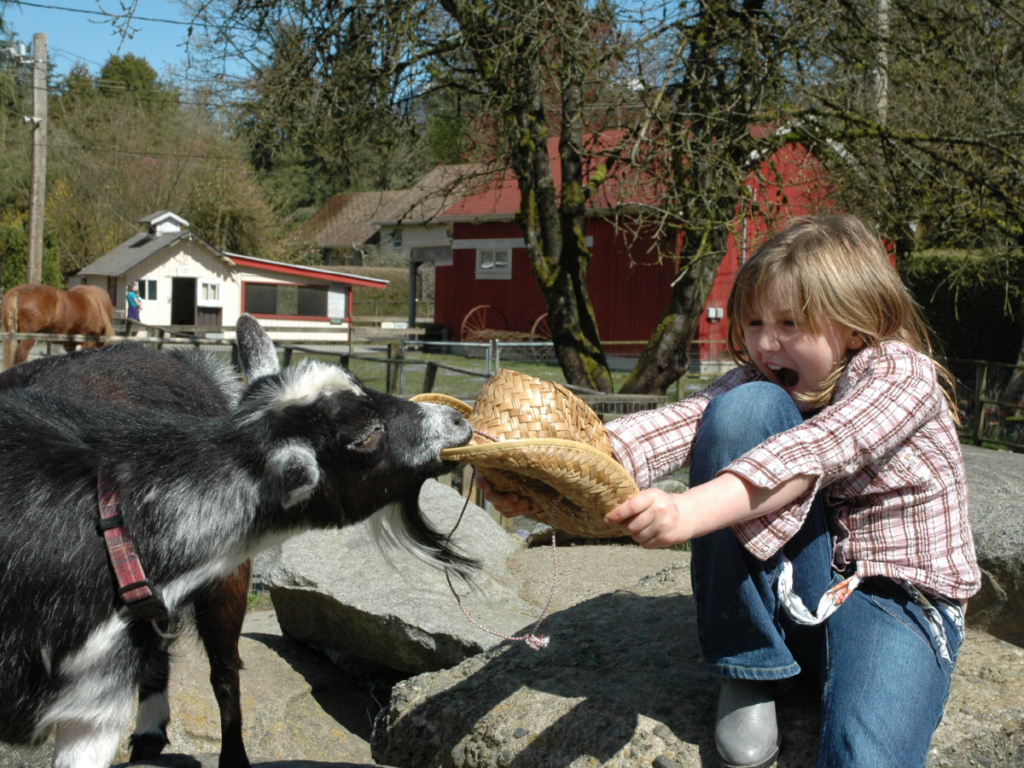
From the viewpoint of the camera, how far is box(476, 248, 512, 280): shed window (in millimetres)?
23484

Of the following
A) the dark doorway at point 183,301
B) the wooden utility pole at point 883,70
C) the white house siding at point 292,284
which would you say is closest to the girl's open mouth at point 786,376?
the wooden utility pole at point 883,70

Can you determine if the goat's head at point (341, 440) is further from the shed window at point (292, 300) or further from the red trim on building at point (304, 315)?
the shed window at point (292, 300)

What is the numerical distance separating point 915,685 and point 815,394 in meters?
0.72

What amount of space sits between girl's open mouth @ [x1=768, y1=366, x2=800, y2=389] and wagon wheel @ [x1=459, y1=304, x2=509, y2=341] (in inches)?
831

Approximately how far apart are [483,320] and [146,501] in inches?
871

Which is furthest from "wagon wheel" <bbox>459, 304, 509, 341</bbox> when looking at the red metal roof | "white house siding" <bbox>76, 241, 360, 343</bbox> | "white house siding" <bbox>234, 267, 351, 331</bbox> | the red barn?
the red metal roof

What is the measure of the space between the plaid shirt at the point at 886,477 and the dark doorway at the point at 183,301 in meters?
28.3

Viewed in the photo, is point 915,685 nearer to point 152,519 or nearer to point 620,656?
point 620,656

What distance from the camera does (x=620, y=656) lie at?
2.77 m

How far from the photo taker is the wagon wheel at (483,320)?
23.7 m

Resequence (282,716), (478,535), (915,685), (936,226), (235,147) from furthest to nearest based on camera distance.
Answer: (235,147)
(936,226)
(478,535)
(282,716)
(915,685)

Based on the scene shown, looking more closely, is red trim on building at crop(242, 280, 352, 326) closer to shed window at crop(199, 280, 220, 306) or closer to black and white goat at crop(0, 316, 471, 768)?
shed window at crop(199, 280, 220, 306)

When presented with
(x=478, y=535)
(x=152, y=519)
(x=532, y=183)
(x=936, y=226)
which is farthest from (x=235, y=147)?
(x=152, y=519)

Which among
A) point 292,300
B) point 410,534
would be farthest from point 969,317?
point 292,300
